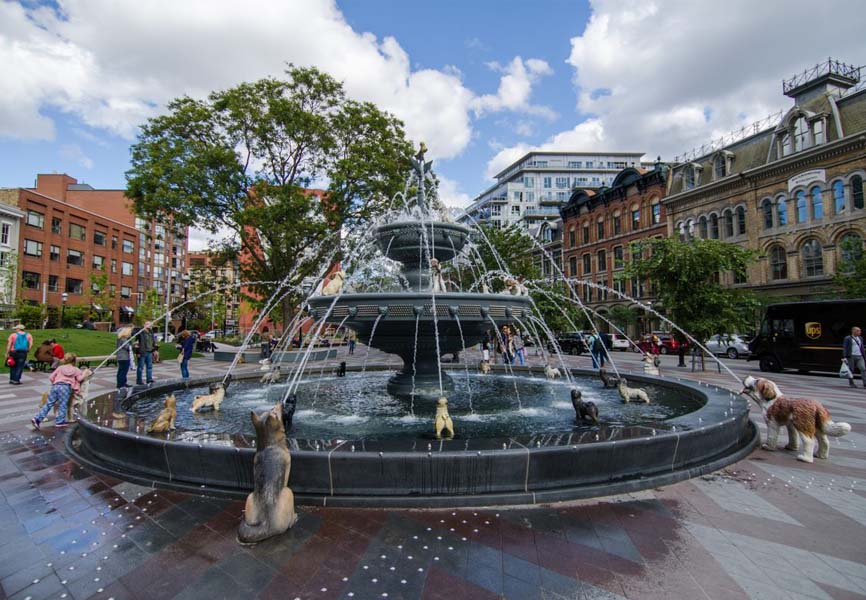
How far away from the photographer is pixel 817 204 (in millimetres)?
31547

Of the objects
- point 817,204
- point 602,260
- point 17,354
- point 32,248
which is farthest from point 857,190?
point 32,248

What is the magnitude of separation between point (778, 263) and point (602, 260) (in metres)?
19.9

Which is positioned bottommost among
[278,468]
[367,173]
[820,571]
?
[820,571]

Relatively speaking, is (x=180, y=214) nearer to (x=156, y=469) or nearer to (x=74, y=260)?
(x=156, y=469)

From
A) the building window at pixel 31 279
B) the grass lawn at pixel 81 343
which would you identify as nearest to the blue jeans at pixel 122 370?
the grass lawn at pixel 81 343

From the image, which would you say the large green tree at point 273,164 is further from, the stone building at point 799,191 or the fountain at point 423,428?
the stone building at point 799,191

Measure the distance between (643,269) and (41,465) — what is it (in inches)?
899

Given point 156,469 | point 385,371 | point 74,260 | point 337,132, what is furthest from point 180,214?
point 74,260

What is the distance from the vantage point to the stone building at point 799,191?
2978 centimetres

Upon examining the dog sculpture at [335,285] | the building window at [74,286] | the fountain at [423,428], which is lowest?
the fountain at [423,428]

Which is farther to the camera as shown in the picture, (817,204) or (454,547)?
(817,204)

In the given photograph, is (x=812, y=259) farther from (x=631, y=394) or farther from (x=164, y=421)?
(x=164, y=421)

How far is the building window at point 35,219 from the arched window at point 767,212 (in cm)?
7629

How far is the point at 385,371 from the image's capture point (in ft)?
50.4
